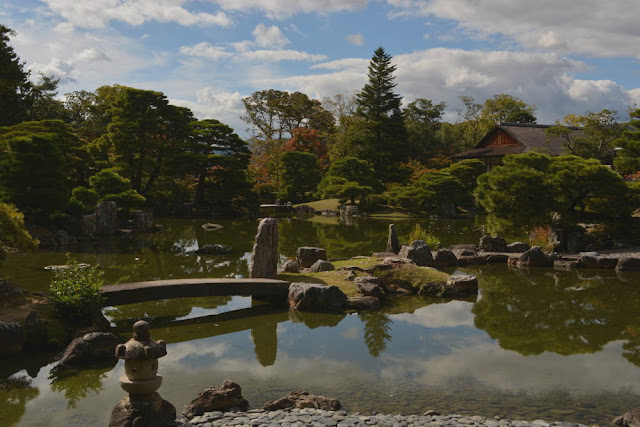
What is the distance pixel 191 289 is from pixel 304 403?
4.42 metres

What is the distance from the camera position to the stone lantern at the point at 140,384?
4.40 metres

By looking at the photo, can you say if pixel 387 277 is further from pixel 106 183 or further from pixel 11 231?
pixel 106 183

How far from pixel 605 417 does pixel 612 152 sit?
26.3m

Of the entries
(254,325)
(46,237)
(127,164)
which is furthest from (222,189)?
(254,325)

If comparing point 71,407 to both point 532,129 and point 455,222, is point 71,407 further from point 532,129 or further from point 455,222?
point 532,129

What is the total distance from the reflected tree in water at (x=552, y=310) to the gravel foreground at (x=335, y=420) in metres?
2.68

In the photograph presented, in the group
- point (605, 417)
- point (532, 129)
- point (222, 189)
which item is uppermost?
point (532, 129)

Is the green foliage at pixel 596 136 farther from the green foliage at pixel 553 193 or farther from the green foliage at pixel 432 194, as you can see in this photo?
the green foliage at pixel 553 193

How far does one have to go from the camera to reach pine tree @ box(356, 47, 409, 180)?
3719cm

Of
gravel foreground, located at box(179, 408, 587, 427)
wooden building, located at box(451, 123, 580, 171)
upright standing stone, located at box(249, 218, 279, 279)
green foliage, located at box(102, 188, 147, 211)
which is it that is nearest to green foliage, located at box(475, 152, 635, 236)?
upright standing stone, located at box(249, 218, 279, 279)

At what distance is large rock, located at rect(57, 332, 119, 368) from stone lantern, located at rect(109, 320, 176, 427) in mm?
2148

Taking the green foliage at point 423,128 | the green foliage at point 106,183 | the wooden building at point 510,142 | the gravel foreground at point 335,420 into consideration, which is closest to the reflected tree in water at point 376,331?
the gravel foreground at point 335,420

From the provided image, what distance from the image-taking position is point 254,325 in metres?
8.34

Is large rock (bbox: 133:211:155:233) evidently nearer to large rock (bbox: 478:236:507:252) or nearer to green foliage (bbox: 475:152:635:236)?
large rock (bbox: 478:236:507:252)
